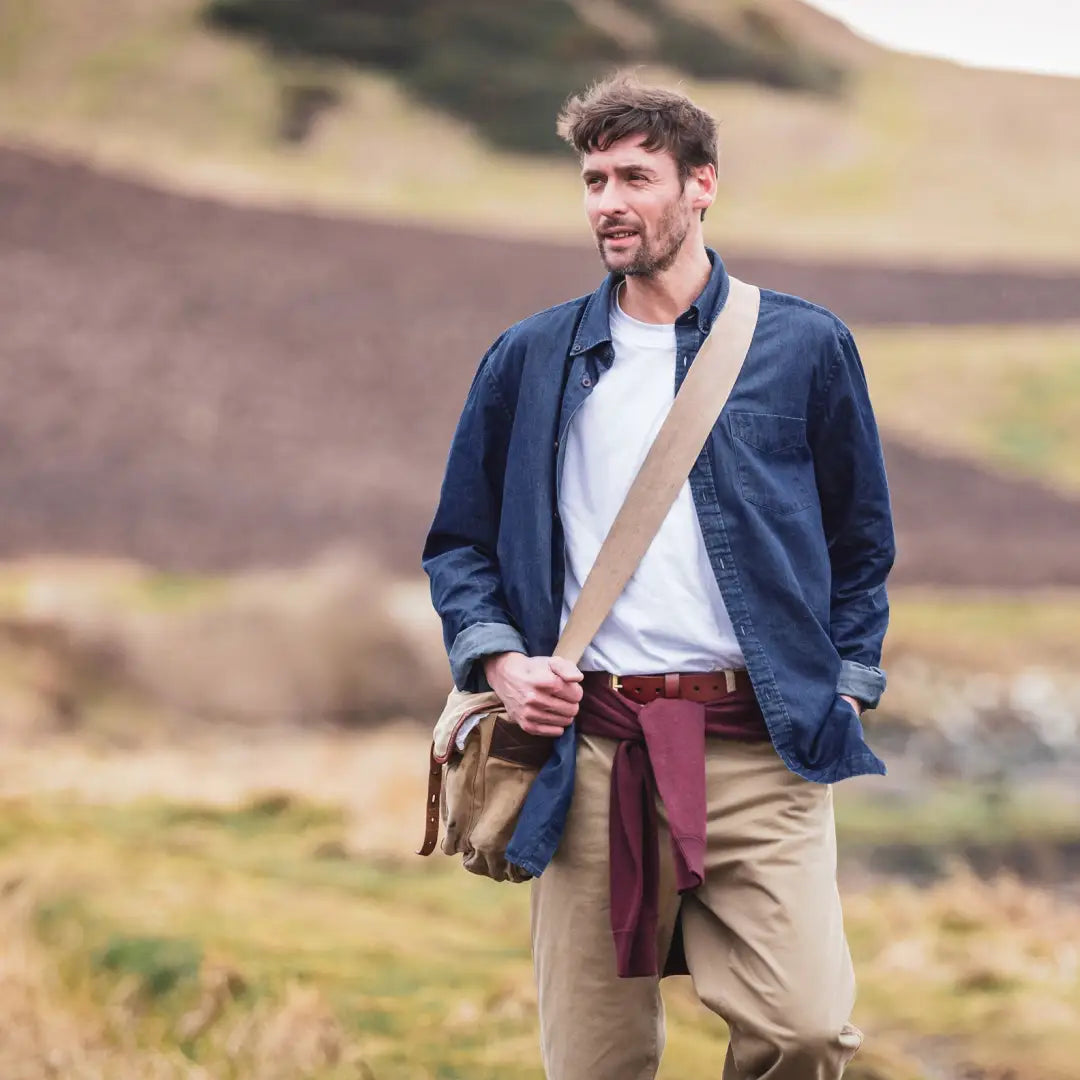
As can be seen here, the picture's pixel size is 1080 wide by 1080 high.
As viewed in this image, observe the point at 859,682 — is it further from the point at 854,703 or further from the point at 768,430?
the point at 768,430

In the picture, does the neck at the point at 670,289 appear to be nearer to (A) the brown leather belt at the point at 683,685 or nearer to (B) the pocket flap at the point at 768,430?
(B) the pocket flap at the point at 768,430

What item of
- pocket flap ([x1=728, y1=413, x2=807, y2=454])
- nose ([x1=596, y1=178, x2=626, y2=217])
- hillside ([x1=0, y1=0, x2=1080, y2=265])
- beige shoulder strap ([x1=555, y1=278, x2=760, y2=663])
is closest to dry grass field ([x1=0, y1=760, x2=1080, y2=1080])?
beige shoulder strap ([x1=555, y1=278, x2=760, y2=663])

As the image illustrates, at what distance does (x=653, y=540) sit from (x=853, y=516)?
12.6 inches

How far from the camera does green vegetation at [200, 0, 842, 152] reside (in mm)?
8922

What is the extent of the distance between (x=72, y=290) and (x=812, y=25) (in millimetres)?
3675

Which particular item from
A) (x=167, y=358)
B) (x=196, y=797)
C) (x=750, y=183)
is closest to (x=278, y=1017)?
(x=196, y=797)

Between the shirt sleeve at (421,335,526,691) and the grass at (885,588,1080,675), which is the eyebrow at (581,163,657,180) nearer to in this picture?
the shirt sleeve at (421,335,526,691)

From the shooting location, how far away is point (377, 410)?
8.36 metres

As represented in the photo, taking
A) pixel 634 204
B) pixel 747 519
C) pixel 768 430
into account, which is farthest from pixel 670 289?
pixel 747 519

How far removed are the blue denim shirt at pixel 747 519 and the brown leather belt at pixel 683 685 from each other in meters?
0.06

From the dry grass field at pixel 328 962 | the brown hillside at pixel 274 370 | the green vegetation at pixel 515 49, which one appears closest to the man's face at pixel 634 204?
the dry grass field at pixel 328 962

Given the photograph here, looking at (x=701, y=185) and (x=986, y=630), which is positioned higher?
(x=701, y=185)

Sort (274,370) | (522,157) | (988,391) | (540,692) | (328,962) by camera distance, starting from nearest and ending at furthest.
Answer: (540,692)
(328,962)
(274,370)
(988,391)
(522,157)

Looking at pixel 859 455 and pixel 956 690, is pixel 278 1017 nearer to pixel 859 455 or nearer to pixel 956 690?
pixel 859 455
